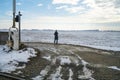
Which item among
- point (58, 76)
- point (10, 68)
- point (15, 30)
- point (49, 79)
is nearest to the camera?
point (49, 79)

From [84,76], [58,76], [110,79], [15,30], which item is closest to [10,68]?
[58,76]

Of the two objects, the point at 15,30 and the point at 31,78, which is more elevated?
the point at 15,30

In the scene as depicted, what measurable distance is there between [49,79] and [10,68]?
2878 mm

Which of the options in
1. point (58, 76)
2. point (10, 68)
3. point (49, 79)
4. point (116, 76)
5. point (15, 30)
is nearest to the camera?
point (49, 79)

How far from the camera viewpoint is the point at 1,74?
361 inches

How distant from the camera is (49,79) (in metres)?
8.80

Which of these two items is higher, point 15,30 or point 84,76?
point 15,30

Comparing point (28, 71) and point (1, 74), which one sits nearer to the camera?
point (1, 74)

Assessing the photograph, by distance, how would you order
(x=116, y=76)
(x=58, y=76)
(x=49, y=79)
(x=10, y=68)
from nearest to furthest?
(x=49, y=79) → (x=58, y=76) → (x=116, y=76) → (x=10, y=68)

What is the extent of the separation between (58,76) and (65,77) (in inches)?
13.3

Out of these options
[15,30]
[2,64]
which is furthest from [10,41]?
[2,64]

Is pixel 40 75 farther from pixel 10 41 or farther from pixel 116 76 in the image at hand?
pixel 10 41

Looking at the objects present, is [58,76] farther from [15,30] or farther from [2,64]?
[15,30]

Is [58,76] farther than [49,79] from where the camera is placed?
Yes
